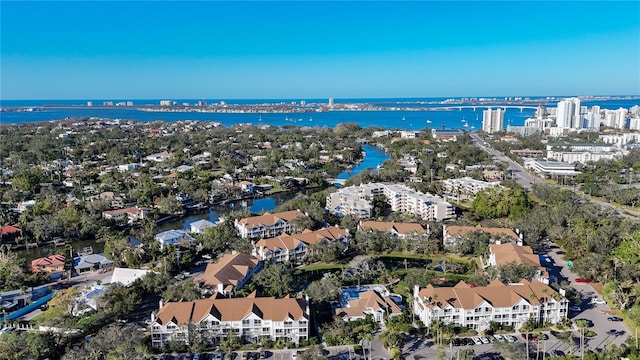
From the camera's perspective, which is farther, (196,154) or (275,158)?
(196,154)

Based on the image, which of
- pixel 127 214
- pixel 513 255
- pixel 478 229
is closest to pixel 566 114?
pixel 478 229

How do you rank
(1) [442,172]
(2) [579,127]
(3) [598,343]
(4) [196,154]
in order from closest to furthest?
(3) [598,343] → (1) [442,172] → (4) [196,154] → (2) [579,127]

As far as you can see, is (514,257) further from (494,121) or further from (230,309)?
(494,121)

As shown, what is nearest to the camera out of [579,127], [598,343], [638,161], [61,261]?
[598,343]

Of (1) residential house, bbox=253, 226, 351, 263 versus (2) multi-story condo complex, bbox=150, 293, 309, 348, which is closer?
(2) multi-story condo complex, bbox=150, 293, 309, 348

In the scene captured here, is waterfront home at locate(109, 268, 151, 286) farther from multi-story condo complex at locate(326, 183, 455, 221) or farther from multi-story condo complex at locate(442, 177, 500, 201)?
multi-story condo complex at locate(442, 177, 500, 201)

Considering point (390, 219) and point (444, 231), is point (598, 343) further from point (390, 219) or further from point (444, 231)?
point (390, 219)

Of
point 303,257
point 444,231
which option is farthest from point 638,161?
point 303,257

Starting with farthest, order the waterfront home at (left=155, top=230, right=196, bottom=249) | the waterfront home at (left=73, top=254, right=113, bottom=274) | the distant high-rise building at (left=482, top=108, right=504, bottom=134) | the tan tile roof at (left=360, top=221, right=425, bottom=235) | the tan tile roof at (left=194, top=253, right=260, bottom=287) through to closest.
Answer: the distant high-rise building at (left=482, top=108, right=504, bottom=134), the tan tile roof at (left=360, top=221, right=425, bottom=235), the waterfront home at (left=155, top=230, right=196, bottom=249), the waterfront home at (left=73, top=254, right=113, bottom=274), the tan tile roof at (left=194, top=253, right=260, bottom=287)

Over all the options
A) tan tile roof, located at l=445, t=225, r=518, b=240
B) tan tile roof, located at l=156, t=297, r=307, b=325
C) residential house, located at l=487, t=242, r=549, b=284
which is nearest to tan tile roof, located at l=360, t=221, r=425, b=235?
tan tile roof, located at l=445, t=225, r=518, b=240
